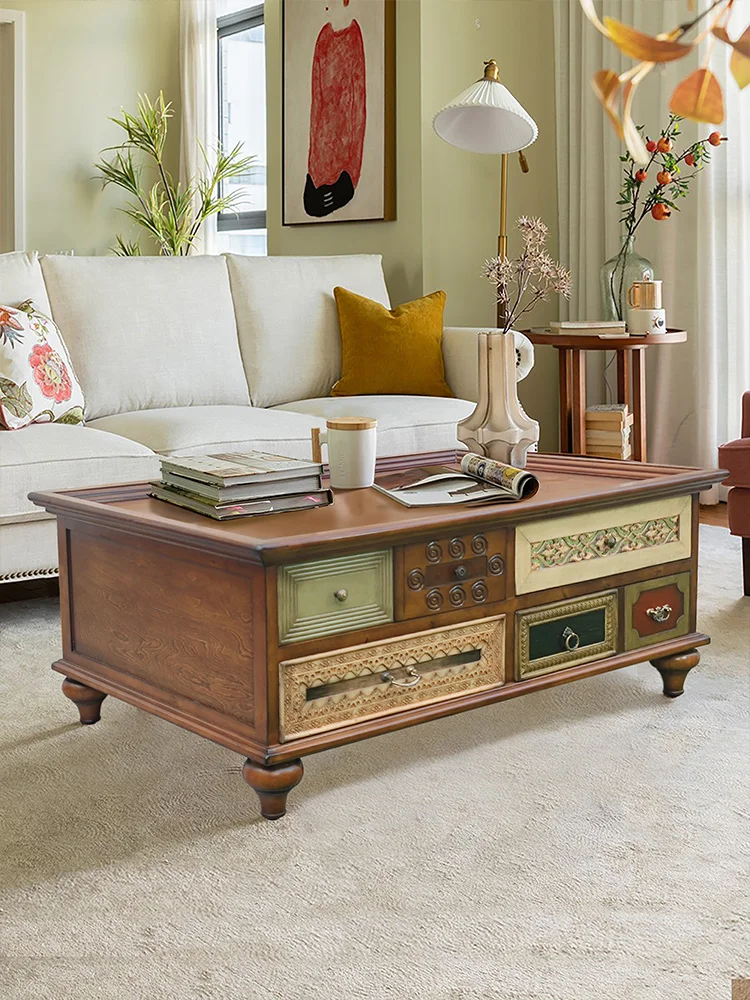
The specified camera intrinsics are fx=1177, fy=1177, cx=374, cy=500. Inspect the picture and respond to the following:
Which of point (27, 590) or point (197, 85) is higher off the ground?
point (197, 85)

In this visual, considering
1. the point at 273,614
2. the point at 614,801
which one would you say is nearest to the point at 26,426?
the point at 273,614

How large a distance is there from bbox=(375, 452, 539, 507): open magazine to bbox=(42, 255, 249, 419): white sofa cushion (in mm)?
1513

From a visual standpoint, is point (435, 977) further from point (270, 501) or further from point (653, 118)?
point (653, 118)

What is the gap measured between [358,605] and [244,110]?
5.47 meters

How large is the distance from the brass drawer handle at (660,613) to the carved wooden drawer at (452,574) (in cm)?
40

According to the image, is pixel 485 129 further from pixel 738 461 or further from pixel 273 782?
pixel 273 782

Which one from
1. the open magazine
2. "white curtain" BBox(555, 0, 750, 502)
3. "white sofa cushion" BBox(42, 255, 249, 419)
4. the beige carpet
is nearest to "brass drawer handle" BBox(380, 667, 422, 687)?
the beige carpet

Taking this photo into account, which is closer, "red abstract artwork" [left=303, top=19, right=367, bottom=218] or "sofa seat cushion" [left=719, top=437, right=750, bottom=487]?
"sofa seat cushion" [left=719, top=437, right=750, bottom=487]

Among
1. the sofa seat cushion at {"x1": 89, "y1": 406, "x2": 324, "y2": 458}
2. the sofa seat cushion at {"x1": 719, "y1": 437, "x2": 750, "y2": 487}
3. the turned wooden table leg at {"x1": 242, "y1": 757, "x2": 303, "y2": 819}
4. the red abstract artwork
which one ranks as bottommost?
the turned wooden table leg at {"x1": 242, "y1": 757, "x2": 303, "y2": 819}

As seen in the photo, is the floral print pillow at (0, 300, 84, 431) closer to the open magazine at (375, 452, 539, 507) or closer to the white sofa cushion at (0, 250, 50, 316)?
the white sofa cushion at (0, 250, 50, 316)

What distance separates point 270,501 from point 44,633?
111cm

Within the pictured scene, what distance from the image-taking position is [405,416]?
3629 mm

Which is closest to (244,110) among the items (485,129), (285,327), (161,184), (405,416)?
(161,184)

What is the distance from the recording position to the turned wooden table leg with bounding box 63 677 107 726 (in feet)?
7.38
